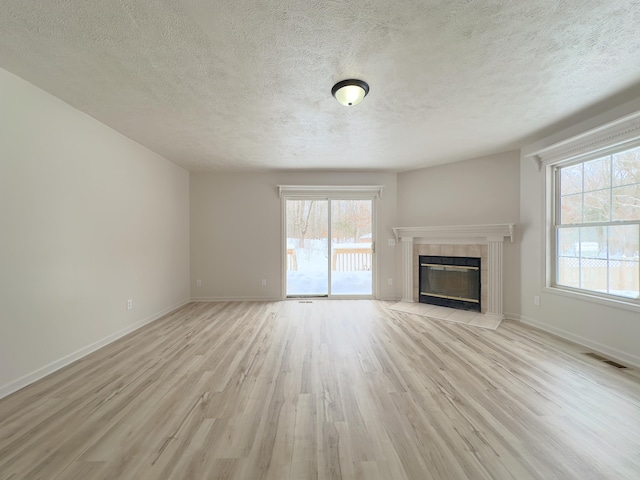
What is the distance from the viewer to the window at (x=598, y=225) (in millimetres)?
2605

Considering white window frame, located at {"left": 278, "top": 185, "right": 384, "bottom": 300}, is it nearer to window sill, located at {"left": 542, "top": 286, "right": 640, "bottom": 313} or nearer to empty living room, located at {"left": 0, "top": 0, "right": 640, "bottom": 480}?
empty living room, located at {"left": 0, "top": 0, "right": 640, "bottom": 480}

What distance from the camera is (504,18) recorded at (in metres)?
1.54

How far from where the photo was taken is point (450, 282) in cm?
452

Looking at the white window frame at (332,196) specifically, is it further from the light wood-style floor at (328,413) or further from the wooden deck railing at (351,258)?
the light wood-style floor at (328,413)

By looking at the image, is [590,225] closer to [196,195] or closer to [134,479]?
[134,479]

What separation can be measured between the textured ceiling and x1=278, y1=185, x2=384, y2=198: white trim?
6.11ft

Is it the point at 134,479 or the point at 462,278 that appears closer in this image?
the point at 134,479

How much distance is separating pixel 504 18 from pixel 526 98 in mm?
1210

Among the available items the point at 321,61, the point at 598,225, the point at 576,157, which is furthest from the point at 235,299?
the point at 576,157

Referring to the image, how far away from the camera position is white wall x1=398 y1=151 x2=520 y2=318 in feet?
12.9

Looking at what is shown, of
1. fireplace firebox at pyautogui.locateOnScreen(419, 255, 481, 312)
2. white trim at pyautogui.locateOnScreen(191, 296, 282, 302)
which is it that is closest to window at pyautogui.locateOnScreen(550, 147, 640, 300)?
fireplace firebox at pyautogui.locateOnScreen(419, 255, 481, 312)

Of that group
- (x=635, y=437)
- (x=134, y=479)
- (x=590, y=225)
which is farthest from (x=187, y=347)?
(x=590, y=225)

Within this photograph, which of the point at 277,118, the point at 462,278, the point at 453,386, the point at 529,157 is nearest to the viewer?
the point at 453,386

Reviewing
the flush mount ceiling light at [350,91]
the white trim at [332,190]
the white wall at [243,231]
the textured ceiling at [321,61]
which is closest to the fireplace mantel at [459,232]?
the white wall at [243,231]
